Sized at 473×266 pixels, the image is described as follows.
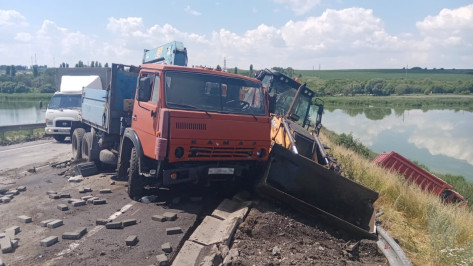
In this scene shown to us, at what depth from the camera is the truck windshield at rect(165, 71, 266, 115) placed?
7.29m

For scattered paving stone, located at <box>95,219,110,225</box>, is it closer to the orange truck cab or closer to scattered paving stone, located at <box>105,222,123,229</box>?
scattered paving stone, located at <box>105,222,123,229</box>

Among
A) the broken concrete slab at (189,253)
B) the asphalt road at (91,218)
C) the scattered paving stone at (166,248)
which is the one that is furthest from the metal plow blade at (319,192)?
the scattered paving stone at (166,248)

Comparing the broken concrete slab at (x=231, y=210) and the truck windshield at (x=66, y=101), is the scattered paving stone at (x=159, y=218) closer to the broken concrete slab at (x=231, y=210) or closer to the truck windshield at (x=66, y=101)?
the broken concrete slab at (x=231, y=210)

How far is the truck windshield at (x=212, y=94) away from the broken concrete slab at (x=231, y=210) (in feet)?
5.51

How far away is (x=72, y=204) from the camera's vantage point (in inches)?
308

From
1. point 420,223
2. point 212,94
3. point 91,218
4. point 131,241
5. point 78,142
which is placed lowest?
point 420,223

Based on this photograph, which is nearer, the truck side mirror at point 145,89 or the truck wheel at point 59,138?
the truck side mirror at point 145,89

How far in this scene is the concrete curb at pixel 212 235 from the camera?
511cm

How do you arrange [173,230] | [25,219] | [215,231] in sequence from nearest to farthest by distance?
[215,231] < [173,230] < [25,219]

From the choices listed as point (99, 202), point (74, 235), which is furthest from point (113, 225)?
point (99, 202)

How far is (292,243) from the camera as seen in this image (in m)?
5.81

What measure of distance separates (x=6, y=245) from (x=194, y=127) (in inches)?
129

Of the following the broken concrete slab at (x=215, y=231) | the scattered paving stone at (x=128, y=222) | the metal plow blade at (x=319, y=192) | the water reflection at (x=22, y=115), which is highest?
the metal plow blade at (x=319, y=192)

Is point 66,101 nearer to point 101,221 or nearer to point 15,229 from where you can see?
point 15,229
